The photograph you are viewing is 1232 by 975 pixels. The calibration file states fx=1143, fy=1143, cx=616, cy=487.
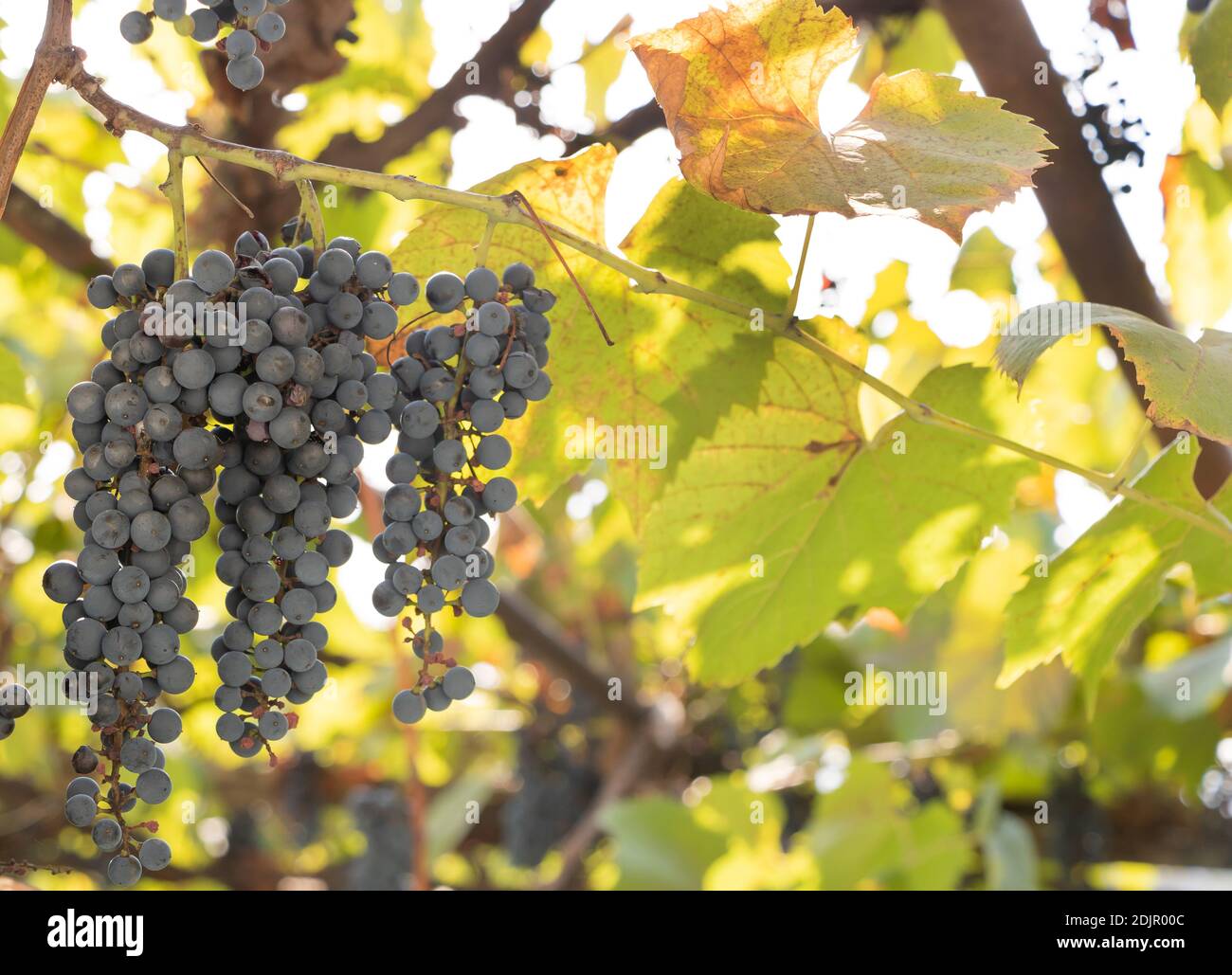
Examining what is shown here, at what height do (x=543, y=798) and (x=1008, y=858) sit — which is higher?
(x=543, y=798)

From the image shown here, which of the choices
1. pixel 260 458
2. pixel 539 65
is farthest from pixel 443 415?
pixel 539 65

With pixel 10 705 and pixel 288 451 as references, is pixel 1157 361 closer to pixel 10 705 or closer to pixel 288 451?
pixel 288 451

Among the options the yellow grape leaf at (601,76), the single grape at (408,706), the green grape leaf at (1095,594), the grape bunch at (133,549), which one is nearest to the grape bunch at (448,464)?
the single grape at (408,706)

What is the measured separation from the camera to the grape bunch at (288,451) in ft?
2.22

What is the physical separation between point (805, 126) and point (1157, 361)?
1.04ft

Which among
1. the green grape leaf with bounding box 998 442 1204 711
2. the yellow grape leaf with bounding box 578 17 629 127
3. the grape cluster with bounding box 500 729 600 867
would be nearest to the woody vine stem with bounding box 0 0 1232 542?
the green grape leaf with bounding box 998 442 1204 711

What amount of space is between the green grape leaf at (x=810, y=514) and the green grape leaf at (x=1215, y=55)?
338 mm

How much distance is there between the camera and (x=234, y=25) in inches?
32.1

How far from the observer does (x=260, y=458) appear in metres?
0.70

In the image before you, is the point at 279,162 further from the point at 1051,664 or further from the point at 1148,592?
the point at 1051,664

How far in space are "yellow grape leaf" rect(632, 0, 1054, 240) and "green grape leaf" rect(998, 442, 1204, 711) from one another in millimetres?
420

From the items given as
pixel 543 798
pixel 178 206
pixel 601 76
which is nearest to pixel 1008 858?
pixel 543 798

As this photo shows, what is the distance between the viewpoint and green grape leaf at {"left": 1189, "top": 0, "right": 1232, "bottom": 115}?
1072mm
